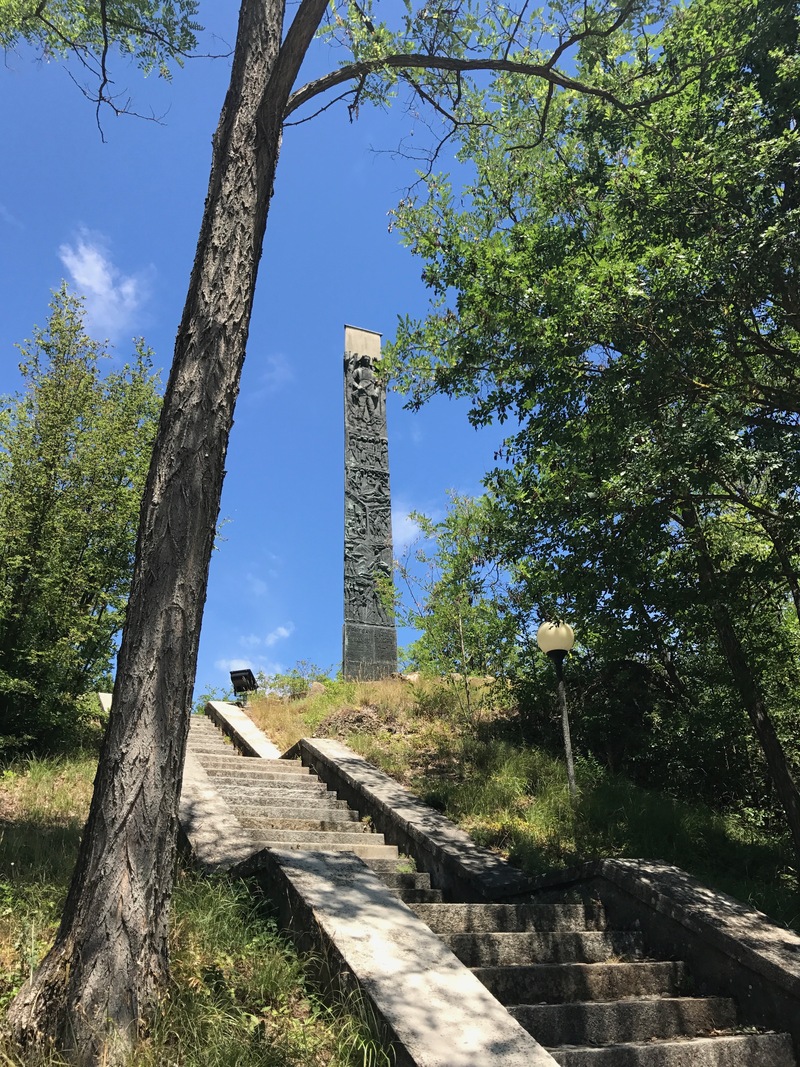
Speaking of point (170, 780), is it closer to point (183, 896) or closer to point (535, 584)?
point (183, 896)

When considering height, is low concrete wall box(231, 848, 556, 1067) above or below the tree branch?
below

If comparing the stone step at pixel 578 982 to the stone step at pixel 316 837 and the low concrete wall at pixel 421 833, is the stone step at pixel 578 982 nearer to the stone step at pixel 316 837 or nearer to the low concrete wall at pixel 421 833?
the low concrete wall at pixel 421 833

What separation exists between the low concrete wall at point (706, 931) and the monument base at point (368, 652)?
341 inches

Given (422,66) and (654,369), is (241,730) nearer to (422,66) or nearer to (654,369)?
(654,369)

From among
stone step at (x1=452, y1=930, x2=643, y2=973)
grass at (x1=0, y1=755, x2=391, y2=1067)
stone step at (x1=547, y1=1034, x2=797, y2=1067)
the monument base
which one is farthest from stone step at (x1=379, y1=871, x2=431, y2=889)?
the monument base

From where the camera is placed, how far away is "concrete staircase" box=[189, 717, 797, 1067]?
3.74m

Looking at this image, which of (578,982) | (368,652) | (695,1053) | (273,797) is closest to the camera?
(695,1053)

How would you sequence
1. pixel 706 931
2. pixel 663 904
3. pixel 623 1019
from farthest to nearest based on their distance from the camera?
pixel 663 904, pixel 706 931, pixel 623 1019

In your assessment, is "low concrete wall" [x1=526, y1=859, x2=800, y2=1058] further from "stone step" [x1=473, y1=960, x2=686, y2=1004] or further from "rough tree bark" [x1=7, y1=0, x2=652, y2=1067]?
"rough tree bark" [x1=7, y1=0, x2=652, y2=1067]

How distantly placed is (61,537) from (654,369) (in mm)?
6742

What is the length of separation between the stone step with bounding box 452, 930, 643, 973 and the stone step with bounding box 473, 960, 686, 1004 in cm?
19

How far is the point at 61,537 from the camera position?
9031mm

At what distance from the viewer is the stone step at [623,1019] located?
12.4 ft

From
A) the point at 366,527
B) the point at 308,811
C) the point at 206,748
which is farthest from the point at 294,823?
the point at 366,527
